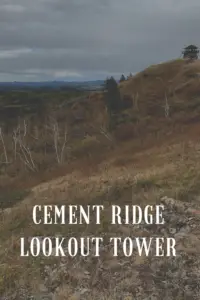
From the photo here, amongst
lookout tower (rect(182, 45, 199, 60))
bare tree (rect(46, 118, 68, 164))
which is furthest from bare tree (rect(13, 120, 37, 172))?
lookout tower (rect(182, 45, 199, 60))

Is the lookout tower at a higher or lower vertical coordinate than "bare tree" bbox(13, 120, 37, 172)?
higher

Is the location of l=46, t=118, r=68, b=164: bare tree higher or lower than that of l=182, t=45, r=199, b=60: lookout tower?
lower

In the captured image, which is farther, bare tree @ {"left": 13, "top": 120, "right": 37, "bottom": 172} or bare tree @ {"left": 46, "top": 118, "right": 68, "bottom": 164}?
bare tree @ {"left": 46, "top": 118, "right": 68, "bottom": 164}

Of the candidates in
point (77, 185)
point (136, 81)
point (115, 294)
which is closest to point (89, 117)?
point (136, 81)

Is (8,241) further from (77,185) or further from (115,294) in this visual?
(77,185)

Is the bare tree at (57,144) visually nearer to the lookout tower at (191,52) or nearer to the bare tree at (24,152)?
the bare tree at (24,152)

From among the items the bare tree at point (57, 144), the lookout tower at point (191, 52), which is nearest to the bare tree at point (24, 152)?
the bare tree at point (57, 144)

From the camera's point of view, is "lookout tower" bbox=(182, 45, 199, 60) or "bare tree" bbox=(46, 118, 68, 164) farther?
"lookout tower" bbox=(182, 45, 199, 60)

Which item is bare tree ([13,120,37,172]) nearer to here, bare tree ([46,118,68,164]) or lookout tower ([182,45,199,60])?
bare tree ([46,118,68,164])

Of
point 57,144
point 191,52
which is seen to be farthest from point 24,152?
point 191,52

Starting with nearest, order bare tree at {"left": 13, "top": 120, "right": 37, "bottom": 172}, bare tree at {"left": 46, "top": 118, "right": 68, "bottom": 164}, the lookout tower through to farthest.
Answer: bare tree at {"left": 13, "top": 120, "right": 37, "bottom": 172}, bare tree at {"left": 46, "top": 118, "right": 68, "bottom": 164}, the lookout tower

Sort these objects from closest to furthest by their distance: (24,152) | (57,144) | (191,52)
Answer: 1. (24,152)
2. (57,144)
3. (191,52)

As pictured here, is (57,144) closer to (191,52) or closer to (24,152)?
(24,152)

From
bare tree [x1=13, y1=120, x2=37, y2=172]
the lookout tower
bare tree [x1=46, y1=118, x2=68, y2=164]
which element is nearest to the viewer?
bare tree [x1=13, y1=120, x2=37, y2=172]
